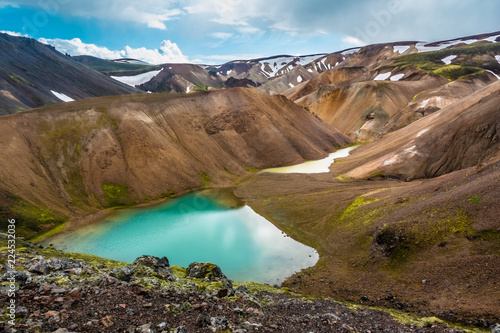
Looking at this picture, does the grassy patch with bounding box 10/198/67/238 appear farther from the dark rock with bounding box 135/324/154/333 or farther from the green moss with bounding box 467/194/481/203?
the green moss with bounding box 467/194/481/203

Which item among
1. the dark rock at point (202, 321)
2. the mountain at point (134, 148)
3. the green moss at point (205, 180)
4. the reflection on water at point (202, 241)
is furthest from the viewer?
the green moss at point (205, 180)

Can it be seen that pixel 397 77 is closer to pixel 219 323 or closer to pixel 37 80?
pixel 219 323

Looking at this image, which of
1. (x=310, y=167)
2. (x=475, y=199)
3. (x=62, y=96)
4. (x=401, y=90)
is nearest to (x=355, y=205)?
(x=475, y=199)

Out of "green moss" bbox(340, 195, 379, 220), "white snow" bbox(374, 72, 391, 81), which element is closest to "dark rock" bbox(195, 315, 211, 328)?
"green moss" bbox(340, 195, 379, 220)

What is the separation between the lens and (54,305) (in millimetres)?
10445

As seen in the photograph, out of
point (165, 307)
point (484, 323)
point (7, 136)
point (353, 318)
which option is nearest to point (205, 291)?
point (165, 307)

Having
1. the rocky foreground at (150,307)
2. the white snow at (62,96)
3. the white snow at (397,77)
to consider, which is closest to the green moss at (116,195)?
the rocky foreground at (150,307)

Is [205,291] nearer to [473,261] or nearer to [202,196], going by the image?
[473,261]

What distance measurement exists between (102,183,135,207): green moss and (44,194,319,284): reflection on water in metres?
2.62

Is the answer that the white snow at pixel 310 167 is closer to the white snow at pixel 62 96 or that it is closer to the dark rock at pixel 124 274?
the dark rock at pixel 124 274

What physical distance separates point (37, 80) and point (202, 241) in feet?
385

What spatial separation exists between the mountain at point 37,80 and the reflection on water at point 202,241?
63240mm

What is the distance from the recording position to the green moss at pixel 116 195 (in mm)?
42406

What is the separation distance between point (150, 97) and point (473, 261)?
62.3 metres
